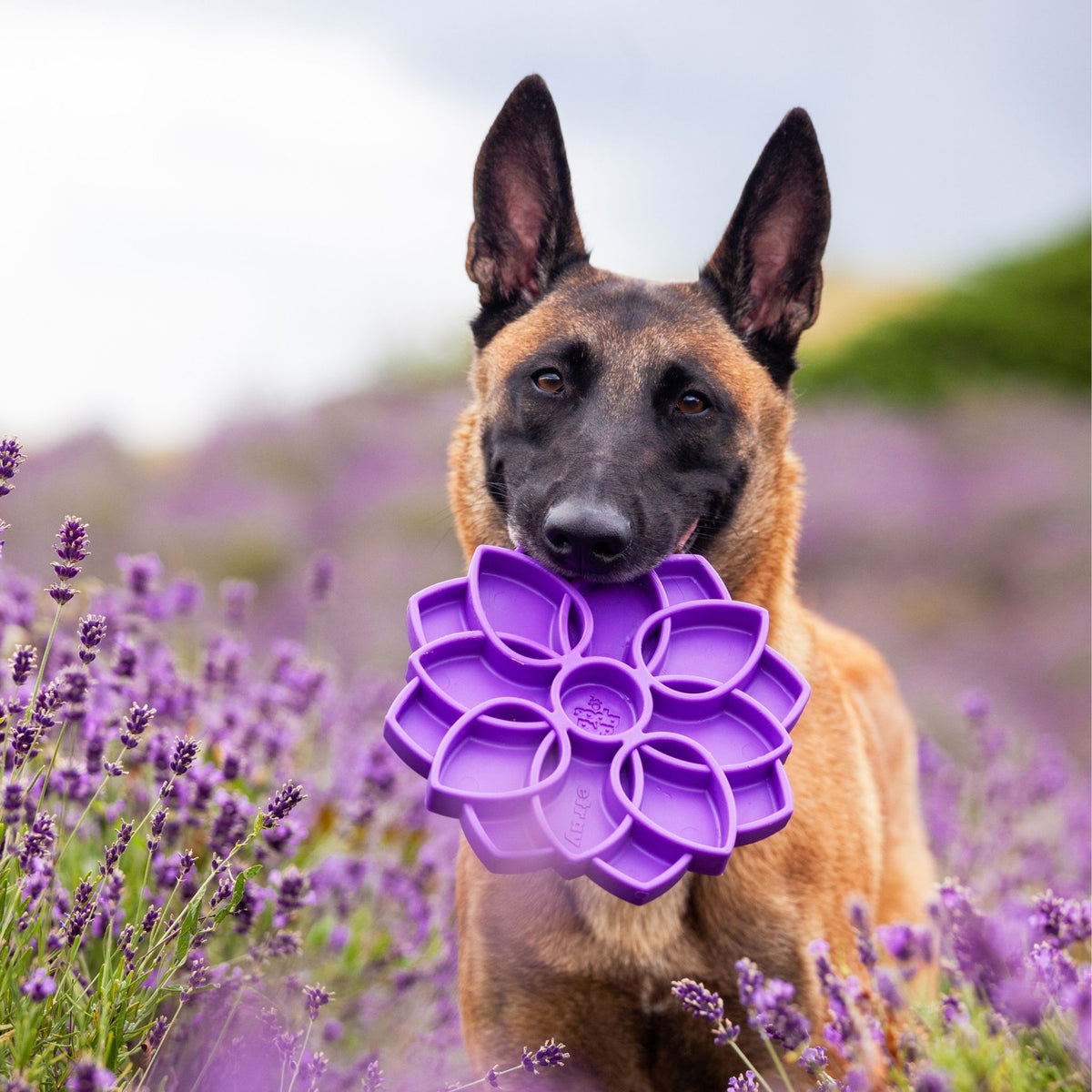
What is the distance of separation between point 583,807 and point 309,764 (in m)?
2.49

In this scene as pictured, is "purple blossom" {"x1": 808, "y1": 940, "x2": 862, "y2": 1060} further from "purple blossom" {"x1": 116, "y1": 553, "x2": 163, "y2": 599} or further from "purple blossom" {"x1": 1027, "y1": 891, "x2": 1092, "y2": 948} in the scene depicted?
"purple blossom" {"x1": 116, "y1": 553, "x2": 163, "y2": 599}

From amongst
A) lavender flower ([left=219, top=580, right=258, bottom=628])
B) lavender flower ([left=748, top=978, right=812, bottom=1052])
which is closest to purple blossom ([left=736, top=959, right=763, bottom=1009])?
lavender flower ([left=748, top=978, right=812, bottom=1052])

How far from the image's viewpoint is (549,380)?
10.3ft

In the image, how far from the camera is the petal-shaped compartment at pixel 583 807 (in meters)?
2.30

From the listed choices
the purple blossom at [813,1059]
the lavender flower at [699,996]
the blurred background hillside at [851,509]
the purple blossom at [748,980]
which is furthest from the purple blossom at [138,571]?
the blurred background hillside at [851,509]

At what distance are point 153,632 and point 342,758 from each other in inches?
47.0

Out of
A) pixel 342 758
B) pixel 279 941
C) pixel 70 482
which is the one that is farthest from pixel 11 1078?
pixel 70 482

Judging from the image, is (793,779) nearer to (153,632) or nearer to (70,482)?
(153,632)

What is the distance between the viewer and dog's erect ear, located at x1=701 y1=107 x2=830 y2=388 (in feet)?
10.5

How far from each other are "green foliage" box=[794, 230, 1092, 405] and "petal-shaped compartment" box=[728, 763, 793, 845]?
14.1 meters

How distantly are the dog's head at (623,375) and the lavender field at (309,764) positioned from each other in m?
1.01

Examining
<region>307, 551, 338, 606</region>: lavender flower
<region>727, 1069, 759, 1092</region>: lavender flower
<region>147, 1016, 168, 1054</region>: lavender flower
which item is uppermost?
<region>727, 1069, 759, 1092</region>: lavender flower

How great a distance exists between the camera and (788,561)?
3258 mm

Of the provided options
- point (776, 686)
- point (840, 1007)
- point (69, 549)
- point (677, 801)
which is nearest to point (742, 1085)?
point (840, 1007)
